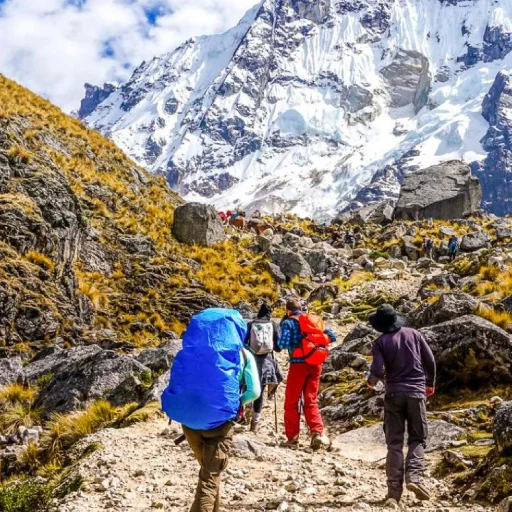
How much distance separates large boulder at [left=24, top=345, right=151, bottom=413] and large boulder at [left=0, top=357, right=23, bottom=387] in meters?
0.20

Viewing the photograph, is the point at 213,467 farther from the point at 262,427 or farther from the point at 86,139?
the point at 86,139

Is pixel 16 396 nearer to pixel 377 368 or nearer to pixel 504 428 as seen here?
pixel 377 368

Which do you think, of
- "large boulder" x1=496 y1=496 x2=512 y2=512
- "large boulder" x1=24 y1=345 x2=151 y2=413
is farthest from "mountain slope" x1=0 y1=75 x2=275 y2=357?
"large boulder" x1=496 y1=496 x2=512 y2=512

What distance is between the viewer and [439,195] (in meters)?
51.6

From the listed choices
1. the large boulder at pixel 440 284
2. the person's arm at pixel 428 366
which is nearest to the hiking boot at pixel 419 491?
the person's arm at pixel 428 366

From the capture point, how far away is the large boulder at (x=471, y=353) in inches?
385

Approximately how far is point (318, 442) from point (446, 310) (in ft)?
17.5

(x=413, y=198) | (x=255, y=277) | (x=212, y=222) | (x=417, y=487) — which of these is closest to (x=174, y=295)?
(x=255, y=277)

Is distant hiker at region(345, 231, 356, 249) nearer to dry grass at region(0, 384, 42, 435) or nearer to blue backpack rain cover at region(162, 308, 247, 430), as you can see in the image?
dry grass at region(0, 384, 42, 435)

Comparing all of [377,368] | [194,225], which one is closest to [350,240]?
[194,225]

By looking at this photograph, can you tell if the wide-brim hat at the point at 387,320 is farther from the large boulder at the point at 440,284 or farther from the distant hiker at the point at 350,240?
the distant hiker at the point at 350,240

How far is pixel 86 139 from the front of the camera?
3064 centimetres

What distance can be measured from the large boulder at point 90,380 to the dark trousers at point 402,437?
5.84 metres

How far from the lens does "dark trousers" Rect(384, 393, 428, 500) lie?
22.1 feet
